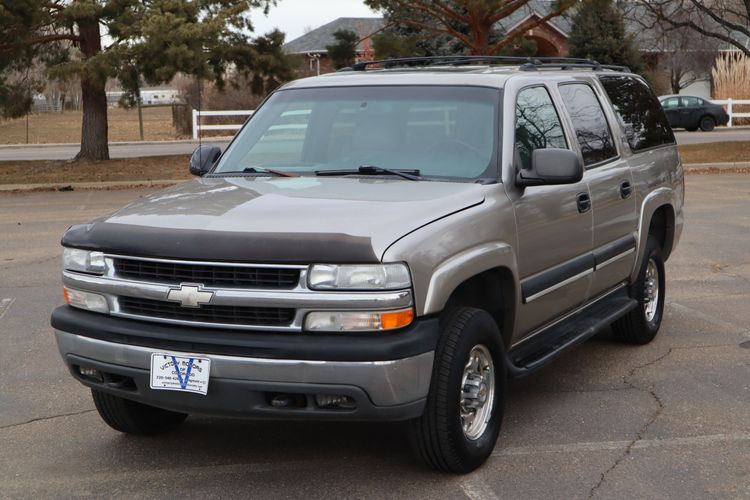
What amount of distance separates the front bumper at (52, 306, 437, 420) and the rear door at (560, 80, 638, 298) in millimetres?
2182

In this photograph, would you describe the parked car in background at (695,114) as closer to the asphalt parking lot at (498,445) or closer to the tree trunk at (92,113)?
the tree trunk at (92,113)

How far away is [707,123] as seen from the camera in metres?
37.1

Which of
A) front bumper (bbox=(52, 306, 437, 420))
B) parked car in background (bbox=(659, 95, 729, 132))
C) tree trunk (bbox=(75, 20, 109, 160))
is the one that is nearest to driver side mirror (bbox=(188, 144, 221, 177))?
front bumper (bbox=(52, 306, 437, 420))

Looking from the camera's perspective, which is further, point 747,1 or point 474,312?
point 747,1

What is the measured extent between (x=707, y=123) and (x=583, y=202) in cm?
3345

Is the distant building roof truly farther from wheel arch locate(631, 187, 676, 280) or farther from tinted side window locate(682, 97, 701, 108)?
wheel arch locate(631, 187, 676, 280)

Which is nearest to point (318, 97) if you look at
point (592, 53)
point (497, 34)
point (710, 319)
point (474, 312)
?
point (474, 312)

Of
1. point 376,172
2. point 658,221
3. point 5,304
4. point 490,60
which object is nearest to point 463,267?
point 376,172

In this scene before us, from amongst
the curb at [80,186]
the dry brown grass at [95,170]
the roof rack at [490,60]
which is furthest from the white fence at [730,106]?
the roof rack at [490,60]

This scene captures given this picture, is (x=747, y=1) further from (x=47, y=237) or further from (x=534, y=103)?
(x=534, y=103)

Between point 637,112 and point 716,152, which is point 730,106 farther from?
point 637,112

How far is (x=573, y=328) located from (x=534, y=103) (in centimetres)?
130

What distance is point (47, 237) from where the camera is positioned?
12.4 meters

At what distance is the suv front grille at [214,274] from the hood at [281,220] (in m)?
0.05
